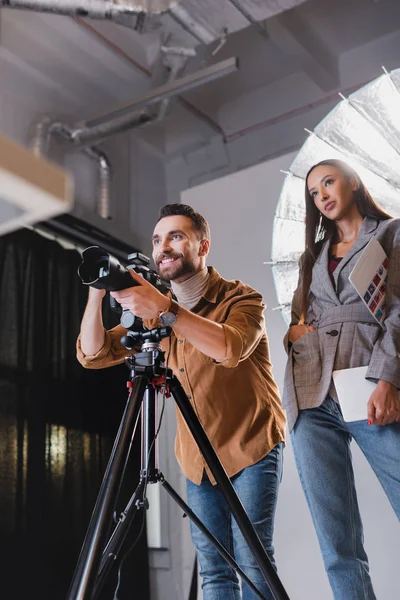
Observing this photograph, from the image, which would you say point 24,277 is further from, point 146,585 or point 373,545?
point 373,545

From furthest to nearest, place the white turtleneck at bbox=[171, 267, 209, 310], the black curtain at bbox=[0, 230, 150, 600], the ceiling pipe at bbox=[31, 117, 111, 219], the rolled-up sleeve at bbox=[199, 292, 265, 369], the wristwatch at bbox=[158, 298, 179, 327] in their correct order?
the ceiling pipe at bbox=[31, 117, 111, 219] < the black curtain at bbox=[0, 230, 150, 600] < the white turtleneck at bbox=[171, 267, 209, 310] < the rolled-up sleeve at bbox=[199, 292, 265, 369] < the wristwatch at bbox=[158, 298, 179, 327]

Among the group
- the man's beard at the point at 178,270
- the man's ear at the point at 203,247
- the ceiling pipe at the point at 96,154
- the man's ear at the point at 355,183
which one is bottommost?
the man's beard at the point at 178,270

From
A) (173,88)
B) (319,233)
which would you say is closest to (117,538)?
(319,233)

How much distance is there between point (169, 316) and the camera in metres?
1.10

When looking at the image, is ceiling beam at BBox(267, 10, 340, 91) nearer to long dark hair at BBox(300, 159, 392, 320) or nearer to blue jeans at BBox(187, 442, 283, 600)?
long dark hair at BBox(300, 159, 392, 320)

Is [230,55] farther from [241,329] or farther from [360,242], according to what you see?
[241,329]

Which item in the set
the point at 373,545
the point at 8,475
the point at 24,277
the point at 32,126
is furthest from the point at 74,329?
the point at 373,545

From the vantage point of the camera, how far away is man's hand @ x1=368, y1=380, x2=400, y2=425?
1.23m

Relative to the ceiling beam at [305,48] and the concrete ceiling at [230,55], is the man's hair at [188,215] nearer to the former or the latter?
the concrete ceiling at [230,55]

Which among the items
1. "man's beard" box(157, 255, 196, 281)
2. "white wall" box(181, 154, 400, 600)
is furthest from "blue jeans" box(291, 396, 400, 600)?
"white wall" box(181, 154, 400, 600)

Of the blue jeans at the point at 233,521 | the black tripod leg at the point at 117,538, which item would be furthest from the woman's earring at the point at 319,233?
the black tripod leg at the point at 117,538

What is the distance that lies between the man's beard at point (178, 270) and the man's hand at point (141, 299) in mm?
363

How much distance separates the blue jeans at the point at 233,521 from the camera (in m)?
1.25

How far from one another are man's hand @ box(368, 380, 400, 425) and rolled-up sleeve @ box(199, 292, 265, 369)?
27cm
